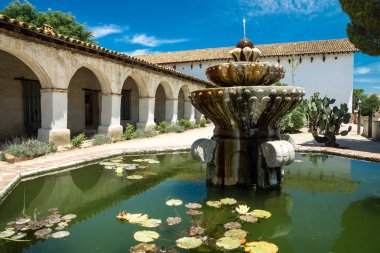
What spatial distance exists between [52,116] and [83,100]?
4584mm

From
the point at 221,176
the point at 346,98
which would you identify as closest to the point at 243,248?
the point at 221,176

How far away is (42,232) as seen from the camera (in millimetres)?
2754

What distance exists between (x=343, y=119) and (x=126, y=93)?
37.6ft

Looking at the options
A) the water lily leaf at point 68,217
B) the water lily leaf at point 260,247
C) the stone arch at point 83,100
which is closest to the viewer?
the water lily leaf at point 260,247

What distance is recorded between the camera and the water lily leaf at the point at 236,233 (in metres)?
2.66

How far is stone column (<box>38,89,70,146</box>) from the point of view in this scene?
29.5 feet

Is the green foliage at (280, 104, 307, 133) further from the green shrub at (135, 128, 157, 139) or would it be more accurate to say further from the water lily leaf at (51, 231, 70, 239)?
the water lily leaf at (51, 231, 70, 239)

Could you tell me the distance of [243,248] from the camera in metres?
2.48

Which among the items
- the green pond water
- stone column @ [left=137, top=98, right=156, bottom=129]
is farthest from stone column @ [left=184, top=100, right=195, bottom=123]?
the green pond water

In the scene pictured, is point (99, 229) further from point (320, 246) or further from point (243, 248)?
point (320, 246)

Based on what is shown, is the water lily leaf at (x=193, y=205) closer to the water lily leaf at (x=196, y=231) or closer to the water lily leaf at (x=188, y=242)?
the water lily leaf at (x=196, y=231)

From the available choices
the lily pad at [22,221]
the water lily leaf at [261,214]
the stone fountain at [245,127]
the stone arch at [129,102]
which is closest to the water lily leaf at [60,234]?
the lily pad at [22,221]

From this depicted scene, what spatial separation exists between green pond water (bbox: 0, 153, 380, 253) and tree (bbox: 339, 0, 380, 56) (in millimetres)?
8279

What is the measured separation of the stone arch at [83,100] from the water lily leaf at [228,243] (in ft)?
33.8
